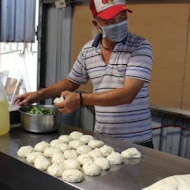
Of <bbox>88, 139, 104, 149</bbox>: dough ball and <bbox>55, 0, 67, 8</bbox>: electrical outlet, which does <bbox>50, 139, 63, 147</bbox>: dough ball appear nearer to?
<bbox>88, 139, 104, 149</bbox>: dough ball

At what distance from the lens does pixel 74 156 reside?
4.25 feet

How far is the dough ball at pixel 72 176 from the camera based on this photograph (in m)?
1.09

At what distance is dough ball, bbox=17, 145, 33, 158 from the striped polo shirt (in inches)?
22.2

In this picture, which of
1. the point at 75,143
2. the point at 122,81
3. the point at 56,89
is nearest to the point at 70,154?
the point at 75,143

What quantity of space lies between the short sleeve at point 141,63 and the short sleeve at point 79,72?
0.38 meters

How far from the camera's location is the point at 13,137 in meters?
1.55

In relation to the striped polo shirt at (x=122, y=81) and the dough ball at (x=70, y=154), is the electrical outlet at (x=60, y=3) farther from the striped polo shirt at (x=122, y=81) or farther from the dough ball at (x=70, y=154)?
the dough ball at (x=70, y=154)

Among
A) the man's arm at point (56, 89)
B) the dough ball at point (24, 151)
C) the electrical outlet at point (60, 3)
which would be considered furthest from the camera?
the electrical outlet at point (60, 3)

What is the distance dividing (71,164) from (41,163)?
116 mm

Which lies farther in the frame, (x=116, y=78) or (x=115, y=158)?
(x=116, y=78)

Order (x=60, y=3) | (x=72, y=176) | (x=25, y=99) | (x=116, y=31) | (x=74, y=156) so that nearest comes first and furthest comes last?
(x=72, y=176)
(x=74, y=156)
(x=116, y=31)
(x=25, y=99)
(x=60, y=3)

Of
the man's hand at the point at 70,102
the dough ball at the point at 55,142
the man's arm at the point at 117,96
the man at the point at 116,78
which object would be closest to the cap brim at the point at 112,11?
the man at the point at 116,78

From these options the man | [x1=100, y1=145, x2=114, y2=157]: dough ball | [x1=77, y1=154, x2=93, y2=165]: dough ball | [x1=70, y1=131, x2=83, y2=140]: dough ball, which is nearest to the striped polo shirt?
the man

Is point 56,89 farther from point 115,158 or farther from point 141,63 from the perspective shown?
point 115,158
